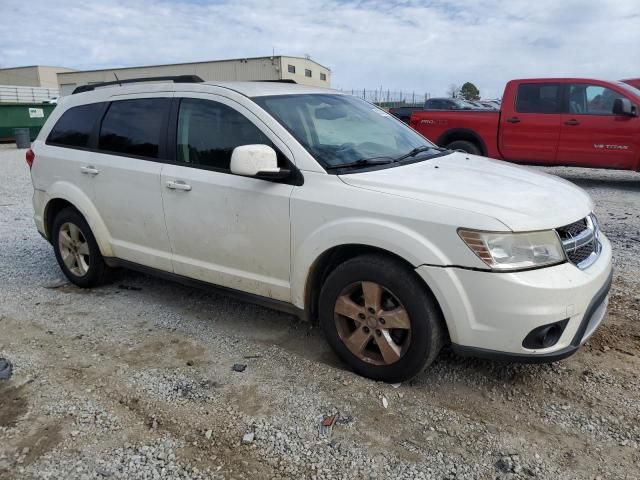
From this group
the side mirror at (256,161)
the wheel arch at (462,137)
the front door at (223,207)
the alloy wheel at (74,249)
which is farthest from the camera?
the wheel arch at (462,137)

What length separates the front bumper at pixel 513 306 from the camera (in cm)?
257

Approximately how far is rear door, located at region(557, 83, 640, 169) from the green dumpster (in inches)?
763

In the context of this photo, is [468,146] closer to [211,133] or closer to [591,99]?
[591,99]

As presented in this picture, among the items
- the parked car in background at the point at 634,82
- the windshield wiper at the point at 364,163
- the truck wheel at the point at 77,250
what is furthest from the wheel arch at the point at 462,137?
the truck wheel at the point at 77,250

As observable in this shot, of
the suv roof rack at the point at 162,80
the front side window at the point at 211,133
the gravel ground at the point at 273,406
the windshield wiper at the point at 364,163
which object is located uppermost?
the suv roof rack at the point at 162,80

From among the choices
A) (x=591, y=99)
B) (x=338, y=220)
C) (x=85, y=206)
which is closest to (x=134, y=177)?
(x=85, y=206)

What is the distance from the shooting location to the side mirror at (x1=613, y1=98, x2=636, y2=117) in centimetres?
834

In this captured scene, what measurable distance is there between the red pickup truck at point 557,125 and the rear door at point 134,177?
7175mm

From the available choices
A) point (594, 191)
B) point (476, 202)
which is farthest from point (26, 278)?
point (594, 191)

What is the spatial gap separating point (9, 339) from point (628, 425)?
156 inches

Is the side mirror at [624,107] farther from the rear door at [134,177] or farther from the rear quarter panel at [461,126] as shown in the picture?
the rear door at [134,177]

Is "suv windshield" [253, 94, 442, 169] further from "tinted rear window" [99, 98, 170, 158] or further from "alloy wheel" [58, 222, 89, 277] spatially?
"alloy wheel" [58, 222, 89, 277]

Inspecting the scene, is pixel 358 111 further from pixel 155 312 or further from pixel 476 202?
pixel 155 312

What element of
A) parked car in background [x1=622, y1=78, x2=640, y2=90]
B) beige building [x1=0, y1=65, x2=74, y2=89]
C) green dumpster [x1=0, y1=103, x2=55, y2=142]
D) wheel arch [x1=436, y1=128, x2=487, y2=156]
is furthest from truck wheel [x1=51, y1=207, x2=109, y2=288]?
beige building [x1=0, y1=65, x2=74, y2=89]
